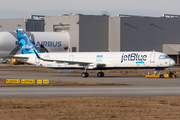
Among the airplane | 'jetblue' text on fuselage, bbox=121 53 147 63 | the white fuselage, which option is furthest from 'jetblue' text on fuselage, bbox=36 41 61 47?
'jetblue' text on fuselage, bbox=121 53 147 63

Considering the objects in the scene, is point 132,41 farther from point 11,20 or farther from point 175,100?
point 175,100

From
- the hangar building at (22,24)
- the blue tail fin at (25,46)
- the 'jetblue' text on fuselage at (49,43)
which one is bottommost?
the blue tail fin at (25,46)

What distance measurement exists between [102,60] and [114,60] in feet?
6.89

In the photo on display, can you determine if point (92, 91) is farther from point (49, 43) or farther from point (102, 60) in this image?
point (49, 43)

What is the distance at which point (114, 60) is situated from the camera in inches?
1924

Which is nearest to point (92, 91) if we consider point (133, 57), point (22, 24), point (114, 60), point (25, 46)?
point (133, 57)

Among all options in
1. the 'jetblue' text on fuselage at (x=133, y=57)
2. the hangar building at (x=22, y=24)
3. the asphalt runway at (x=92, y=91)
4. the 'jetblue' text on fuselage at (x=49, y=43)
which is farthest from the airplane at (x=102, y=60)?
the hangar building at (x=22, y=24)

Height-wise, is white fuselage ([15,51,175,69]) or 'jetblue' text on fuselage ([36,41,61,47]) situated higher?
'jetblue' text on fuselage ([36,41,61,47])

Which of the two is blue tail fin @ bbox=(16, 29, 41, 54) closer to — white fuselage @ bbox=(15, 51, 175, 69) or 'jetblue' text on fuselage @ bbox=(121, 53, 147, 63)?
white fuselage @ bbox=(15, 51, 175, 69)

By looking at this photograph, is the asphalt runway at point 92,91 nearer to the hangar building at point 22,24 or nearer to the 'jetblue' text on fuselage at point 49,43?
the 'jetblue' text on fuselage at point 49,43

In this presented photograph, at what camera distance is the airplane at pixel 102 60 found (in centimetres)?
4731

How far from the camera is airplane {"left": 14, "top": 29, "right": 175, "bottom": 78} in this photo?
47312mm

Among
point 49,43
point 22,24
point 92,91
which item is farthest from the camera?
point 22,24

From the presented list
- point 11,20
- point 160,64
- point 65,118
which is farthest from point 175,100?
point 11,20
